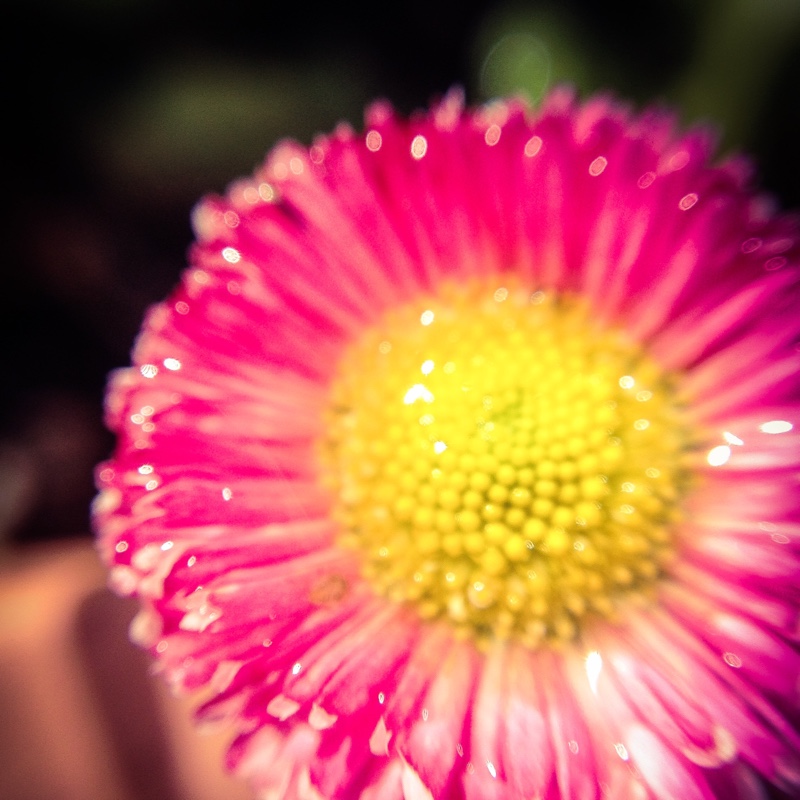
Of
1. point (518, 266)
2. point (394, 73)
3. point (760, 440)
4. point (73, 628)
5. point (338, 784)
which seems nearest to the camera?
point (338, 784)

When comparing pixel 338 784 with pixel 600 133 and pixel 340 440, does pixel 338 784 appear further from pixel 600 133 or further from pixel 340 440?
pixel 600 133

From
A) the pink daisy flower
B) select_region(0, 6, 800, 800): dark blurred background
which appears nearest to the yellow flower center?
the pink daisy flower

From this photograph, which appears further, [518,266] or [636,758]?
[518,266]

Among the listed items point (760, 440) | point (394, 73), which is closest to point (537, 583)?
point (760, 440)

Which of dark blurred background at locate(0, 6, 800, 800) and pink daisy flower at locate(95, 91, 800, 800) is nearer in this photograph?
pink daisy flower at locate(95, 91, 800, 800)

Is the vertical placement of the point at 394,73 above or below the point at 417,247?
above

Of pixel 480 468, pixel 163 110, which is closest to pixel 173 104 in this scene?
pixel 163 110

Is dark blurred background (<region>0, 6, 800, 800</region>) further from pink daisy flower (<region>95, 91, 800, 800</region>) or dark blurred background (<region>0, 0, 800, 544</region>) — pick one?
pink daisy flower (<region>95, 91, 800, 800</region>)
